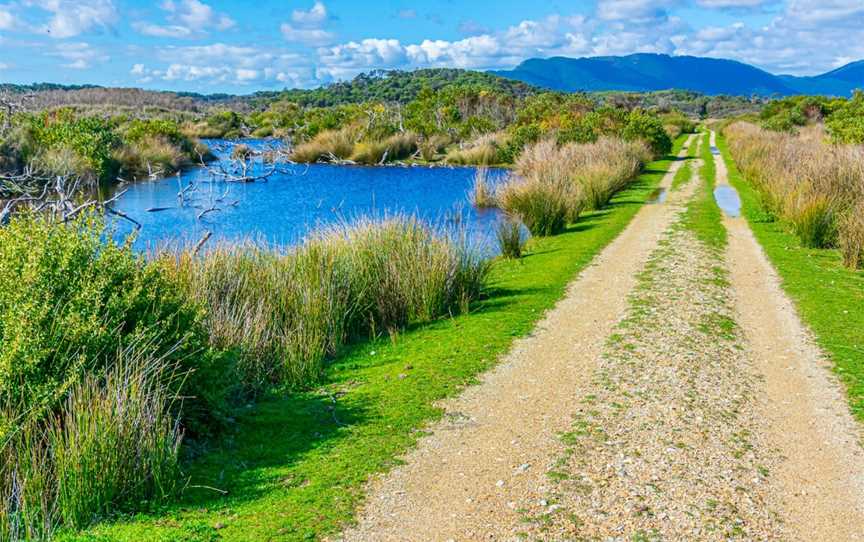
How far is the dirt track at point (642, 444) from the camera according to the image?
5.49 m

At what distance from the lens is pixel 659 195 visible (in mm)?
29453

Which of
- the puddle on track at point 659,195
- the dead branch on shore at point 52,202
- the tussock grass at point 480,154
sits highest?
the dead branch on shore at point 52,202

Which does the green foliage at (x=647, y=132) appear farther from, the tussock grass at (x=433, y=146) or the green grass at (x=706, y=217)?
the tussock grass at (x=433, y=146)

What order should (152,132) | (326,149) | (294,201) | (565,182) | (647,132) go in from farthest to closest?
(326,149), (647,132), (152,132), (294,201), (565,182)

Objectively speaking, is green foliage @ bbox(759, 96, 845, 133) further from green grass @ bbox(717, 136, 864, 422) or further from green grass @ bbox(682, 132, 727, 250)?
green grass @ bbox(717, 136, 864, 422)

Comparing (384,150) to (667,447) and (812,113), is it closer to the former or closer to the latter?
(812,113)

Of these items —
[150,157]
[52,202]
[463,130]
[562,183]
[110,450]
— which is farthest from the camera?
[463,130]

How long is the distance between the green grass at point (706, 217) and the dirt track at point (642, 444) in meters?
7.65

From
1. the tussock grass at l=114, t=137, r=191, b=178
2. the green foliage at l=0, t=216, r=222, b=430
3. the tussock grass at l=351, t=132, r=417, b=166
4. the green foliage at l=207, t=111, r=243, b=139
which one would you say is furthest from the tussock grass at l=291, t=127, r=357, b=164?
the green foliage at l=0, t=216, r=222, b=430

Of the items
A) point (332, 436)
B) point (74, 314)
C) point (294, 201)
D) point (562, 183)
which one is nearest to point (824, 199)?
point (562, 183)

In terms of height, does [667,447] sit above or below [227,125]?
below

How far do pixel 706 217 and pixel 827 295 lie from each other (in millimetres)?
10138

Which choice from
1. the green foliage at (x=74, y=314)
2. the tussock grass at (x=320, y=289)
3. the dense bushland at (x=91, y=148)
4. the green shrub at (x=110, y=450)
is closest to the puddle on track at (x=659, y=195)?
the tussock grass at (x=320, y=289)

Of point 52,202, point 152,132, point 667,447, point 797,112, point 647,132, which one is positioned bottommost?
point 667,447
